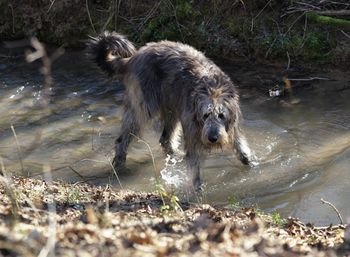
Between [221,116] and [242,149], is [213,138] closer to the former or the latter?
[221,116]

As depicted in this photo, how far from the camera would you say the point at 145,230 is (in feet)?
12.3

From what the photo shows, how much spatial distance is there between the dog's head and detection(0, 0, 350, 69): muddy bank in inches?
126

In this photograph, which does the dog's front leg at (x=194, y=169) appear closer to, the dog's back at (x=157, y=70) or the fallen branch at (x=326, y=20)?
the dog's back at (x=157, y=70)

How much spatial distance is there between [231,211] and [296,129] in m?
2.49

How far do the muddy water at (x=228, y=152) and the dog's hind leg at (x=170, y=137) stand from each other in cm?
14

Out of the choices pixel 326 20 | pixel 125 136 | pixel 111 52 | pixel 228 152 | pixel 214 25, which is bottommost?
pixel 228 152

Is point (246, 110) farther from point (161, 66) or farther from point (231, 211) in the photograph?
point (231, 211)

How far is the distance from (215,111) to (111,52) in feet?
5.90

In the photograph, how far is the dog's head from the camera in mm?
5625

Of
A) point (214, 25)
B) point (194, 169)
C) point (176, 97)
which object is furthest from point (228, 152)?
point (214, 25)

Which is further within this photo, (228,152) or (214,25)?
(214,25)

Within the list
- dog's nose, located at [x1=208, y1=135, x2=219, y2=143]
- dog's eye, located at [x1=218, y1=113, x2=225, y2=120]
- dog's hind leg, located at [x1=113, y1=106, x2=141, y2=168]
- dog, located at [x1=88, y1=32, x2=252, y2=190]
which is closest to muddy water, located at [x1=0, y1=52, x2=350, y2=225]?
dog's hind leg, located at [x1=113, y1=106, x2=141, y2=168]

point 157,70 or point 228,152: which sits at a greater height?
point 157,70

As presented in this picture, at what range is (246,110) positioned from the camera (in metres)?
7.77
